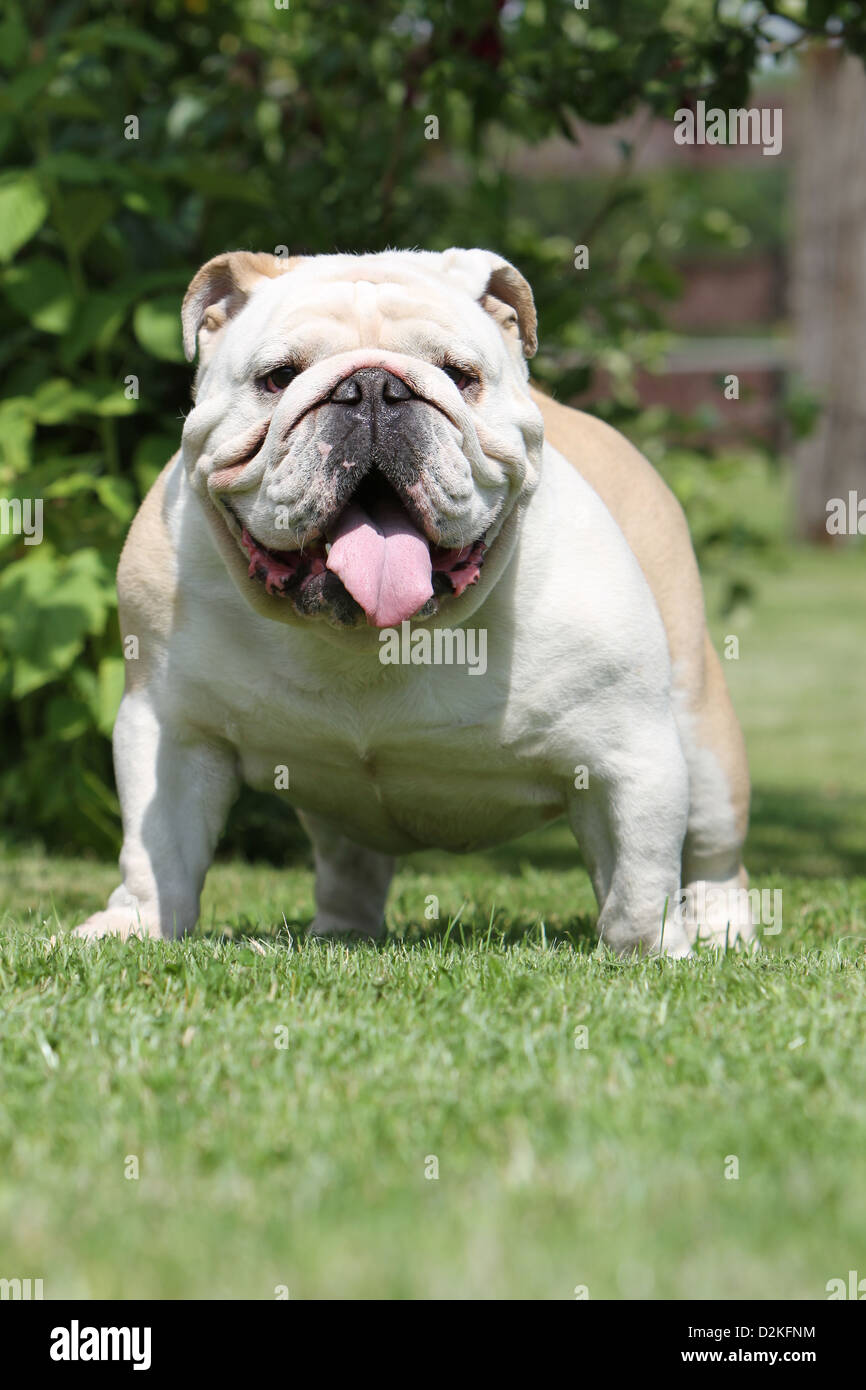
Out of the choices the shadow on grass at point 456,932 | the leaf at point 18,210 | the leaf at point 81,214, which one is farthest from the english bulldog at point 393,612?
the leaf at point 81,214

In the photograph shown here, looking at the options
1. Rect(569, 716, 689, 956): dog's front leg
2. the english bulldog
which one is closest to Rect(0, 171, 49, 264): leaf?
the english bulldog

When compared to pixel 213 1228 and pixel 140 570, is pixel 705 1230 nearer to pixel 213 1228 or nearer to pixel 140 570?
pixel 213 1228

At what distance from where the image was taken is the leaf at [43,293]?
5.76 metres

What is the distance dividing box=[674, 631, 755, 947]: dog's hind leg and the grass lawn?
11.9 inches

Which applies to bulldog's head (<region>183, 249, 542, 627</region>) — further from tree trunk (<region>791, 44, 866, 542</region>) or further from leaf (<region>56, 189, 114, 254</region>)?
tree trunk (<region>791, 44, 866, 542</region>)

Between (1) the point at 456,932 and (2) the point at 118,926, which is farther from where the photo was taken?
(1) the point at 456,932

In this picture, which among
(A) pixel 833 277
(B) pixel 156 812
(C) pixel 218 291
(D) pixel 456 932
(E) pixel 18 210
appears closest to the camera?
(C) pixel 218 291

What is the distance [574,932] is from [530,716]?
2.85 ft

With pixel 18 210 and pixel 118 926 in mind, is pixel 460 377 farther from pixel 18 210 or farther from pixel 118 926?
pixel 18 210

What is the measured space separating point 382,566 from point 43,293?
123 inches

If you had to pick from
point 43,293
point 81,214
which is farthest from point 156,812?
point 81,214

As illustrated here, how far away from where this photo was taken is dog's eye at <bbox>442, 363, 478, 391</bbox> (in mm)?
3342

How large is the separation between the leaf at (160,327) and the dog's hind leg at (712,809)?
2236 millimetres

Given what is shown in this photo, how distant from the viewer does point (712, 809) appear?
420cm
